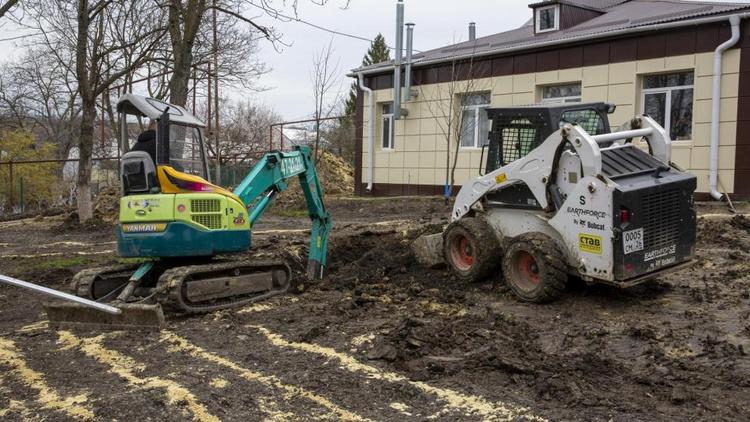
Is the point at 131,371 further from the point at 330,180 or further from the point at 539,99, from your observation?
the point at 330,180

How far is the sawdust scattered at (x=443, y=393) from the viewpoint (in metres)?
4.73

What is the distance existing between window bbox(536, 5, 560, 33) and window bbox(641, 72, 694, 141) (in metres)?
4.14

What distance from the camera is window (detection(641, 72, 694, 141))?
51.2 feet

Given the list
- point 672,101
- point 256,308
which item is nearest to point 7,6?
point 256,308

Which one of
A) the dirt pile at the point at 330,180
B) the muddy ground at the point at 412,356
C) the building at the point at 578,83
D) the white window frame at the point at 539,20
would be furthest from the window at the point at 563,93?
the muddy ground at the point at 412,356

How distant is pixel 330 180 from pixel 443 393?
22483mm

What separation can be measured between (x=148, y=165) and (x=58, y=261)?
16.7ft

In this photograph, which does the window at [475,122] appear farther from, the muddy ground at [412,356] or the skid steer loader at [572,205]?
the skid steer loader at [572,205]

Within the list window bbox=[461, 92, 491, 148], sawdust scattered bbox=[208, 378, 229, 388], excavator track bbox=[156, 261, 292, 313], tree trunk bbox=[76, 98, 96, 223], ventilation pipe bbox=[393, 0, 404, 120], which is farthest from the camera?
ventilation pipe bbox=[393, 0, 404, 120]

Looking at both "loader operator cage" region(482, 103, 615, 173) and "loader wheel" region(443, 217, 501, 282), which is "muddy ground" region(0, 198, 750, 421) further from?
"loader operator cage" region(482, 103, 615, 173)

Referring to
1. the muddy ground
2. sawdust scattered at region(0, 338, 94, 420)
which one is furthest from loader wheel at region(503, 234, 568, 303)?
sawdust scattered at region(0, 338, 94, 420)

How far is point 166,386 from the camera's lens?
210 inches

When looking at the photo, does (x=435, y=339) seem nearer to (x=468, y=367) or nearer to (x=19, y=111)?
(x=468, y=367)

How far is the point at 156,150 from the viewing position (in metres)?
7.54
